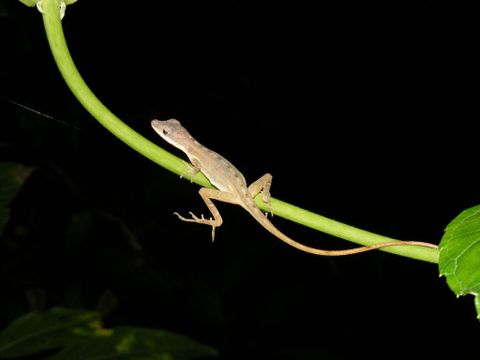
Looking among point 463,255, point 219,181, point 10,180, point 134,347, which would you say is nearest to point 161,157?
point 463,255

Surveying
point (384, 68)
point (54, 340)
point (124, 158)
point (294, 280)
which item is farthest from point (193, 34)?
point (54, 340)

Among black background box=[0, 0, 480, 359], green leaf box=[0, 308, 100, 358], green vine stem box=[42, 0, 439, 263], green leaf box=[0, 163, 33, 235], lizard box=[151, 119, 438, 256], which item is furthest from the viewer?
black background box=[0, 0, 480, 359]

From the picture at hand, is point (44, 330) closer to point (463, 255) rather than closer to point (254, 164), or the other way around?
point (463, 255)

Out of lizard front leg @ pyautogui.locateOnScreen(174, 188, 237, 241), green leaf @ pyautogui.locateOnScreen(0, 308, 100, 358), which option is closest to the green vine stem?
lizard front leg @ pyautogui.locateOnScreen(174, 188, 237, 241)

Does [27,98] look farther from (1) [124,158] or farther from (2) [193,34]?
(2) [193,34]

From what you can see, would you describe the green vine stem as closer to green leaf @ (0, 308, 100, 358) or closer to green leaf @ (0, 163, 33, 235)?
green leaf @ (0, 308, 100, 358)

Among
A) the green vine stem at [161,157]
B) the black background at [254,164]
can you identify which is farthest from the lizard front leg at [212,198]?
the black background at [254,164]
